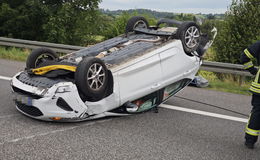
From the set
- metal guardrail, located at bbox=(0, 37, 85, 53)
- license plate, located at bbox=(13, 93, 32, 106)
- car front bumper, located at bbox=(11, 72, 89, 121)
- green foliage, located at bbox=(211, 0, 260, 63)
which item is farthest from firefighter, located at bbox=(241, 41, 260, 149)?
green foliage, located at bbox=(211, 0, 260, 63)

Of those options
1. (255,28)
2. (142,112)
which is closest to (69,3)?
(255,28)

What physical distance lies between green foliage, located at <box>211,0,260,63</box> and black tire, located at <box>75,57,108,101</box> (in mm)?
13866

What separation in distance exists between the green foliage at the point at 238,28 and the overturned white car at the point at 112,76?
12.2 m

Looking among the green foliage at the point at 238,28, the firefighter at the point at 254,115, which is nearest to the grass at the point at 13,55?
the firefighter at the point at 254,115

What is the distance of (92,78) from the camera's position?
13.6ft

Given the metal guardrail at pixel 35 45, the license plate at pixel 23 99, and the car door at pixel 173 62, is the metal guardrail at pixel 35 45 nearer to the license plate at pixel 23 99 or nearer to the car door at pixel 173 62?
the car door at pixel 173 62

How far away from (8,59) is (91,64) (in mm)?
5814

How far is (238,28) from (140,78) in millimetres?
13788

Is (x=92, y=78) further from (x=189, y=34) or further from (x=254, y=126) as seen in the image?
(x=254, y=126)

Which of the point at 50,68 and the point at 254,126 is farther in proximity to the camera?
the point at 50,68

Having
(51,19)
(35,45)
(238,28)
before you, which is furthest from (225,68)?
(51,19)

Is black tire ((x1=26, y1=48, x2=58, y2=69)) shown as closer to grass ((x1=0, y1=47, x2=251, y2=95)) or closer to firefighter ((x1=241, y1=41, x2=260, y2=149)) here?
firefighter ((x1=241, y1=41, x2=260, y2=149))

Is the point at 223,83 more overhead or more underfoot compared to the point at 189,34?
more underfoot

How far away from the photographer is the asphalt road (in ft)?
11.4
